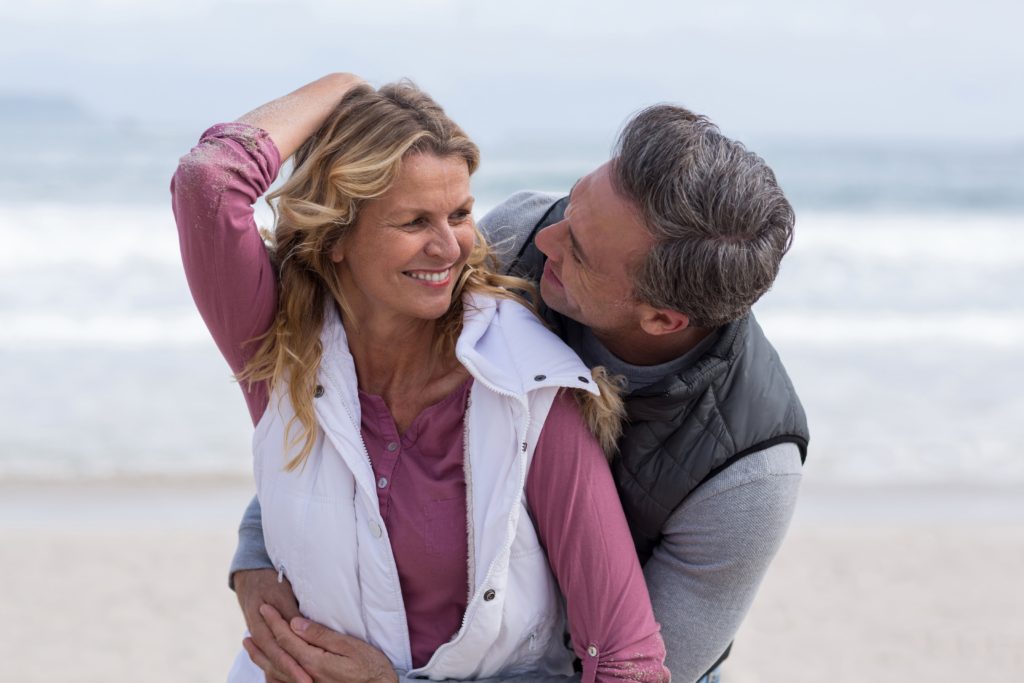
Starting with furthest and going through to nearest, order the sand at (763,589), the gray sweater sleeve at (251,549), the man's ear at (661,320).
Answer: the sand at (763,589) → the gray sweater sleeve at (251,549) → the man's ear at (661,320)

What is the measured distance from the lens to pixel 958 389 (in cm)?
845

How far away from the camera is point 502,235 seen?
2617 mm

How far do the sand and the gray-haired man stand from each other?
2.65 metres

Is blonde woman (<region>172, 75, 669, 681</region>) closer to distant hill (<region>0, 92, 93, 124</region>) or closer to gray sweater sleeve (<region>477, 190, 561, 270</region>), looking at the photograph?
gray sweater sleeve (<region>477, 190, 561, 270</region>)

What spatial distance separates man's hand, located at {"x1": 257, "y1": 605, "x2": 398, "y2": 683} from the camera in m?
2.25

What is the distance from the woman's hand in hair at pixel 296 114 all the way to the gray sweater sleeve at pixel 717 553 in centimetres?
116

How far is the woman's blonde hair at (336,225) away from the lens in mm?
2232

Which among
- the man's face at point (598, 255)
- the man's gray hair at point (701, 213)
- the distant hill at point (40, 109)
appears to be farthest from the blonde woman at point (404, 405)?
the distant hill at point (40, 109)

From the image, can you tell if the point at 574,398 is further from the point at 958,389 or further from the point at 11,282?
the point at 11,282

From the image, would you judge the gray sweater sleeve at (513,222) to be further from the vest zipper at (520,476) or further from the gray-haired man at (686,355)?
the vest zipper at (520,476)

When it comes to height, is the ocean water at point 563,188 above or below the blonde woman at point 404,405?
below

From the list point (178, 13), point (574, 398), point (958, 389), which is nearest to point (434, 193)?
point (574, 398)

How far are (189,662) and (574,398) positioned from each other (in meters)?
A: 3.38

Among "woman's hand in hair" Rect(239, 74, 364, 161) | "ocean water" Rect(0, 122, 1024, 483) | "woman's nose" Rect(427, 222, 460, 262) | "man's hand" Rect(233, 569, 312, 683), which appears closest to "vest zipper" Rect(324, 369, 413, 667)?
"man's hand" Rect(233, 569, 312, 683)
